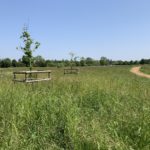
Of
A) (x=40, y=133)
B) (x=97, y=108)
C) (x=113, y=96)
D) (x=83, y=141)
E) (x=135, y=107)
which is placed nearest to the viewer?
(x=83, y=141)

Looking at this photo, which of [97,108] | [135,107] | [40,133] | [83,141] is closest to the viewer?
[83,141]

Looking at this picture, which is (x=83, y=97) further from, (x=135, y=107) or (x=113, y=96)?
(x=135, y=107)

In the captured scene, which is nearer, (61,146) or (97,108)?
(61,146)

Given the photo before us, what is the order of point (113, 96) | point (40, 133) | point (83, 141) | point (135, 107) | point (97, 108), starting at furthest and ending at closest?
point (113, 96) < point (97, 108) < point (135, 107) < point (40, 133) < point (83, 141)

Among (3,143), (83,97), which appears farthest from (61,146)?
(83,97)

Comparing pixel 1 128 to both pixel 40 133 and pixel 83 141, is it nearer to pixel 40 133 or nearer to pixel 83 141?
pixel 40 133

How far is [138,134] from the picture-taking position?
13.8ft

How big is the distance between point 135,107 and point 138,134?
1578 mm

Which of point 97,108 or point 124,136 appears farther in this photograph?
point 97,108

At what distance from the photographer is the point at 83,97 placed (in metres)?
7.23

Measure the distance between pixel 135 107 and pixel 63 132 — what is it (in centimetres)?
171

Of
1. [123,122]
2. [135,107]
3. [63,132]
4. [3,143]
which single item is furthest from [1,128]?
[135,107]

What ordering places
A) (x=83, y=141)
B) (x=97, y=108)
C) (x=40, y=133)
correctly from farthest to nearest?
(x=97, y=108)
(x=40, y=133)
(x=83, y=141)

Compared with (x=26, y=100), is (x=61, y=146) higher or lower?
lower
